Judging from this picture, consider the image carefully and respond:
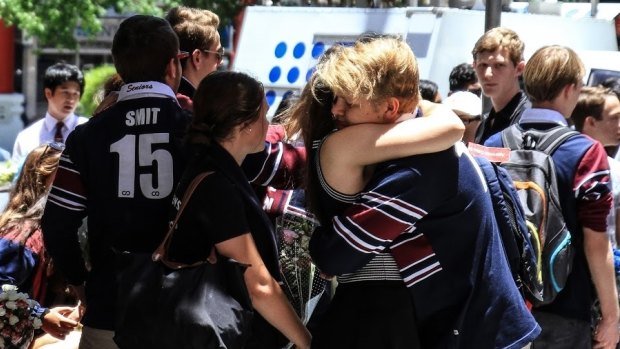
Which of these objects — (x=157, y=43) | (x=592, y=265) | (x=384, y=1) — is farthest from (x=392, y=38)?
(x=384, y=1)

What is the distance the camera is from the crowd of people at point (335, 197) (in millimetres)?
2996

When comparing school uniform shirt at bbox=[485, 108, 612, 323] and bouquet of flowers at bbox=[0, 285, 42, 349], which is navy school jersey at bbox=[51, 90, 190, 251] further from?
school uniform shirt at bbox=[485, 108, 612, 323]

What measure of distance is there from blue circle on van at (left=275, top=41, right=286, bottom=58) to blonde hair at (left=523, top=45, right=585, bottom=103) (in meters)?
4.42

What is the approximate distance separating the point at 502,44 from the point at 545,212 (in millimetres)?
1873

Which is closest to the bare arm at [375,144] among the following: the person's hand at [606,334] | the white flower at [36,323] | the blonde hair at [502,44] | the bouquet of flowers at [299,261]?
the bouquet of flowers at [299,261]

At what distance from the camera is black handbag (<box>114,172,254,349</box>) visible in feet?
10.0

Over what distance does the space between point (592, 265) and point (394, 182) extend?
1.54 meters

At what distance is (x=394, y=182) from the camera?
2951mm

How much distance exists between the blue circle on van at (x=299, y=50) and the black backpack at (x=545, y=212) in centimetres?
449

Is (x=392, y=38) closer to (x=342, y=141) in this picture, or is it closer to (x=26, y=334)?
(x=342, y=141)

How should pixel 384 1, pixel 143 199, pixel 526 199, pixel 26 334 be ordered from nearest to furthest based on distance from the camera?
pixel 143 199, pixel 526 199, pixel 26 334, pixel 384 1

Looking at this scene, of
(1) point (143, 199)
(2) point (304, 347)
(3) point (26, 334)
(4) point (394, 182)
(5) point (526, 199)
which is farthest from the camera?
(3) point (26, 334)

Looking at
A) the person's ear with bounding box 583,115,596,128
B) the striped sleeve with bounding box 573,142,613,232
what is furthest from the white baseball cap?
the person's ear with bounding box 583,115,596,128

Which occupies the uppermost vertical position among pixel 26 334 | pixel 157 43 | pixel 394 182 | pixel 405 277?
pixel 157 43
